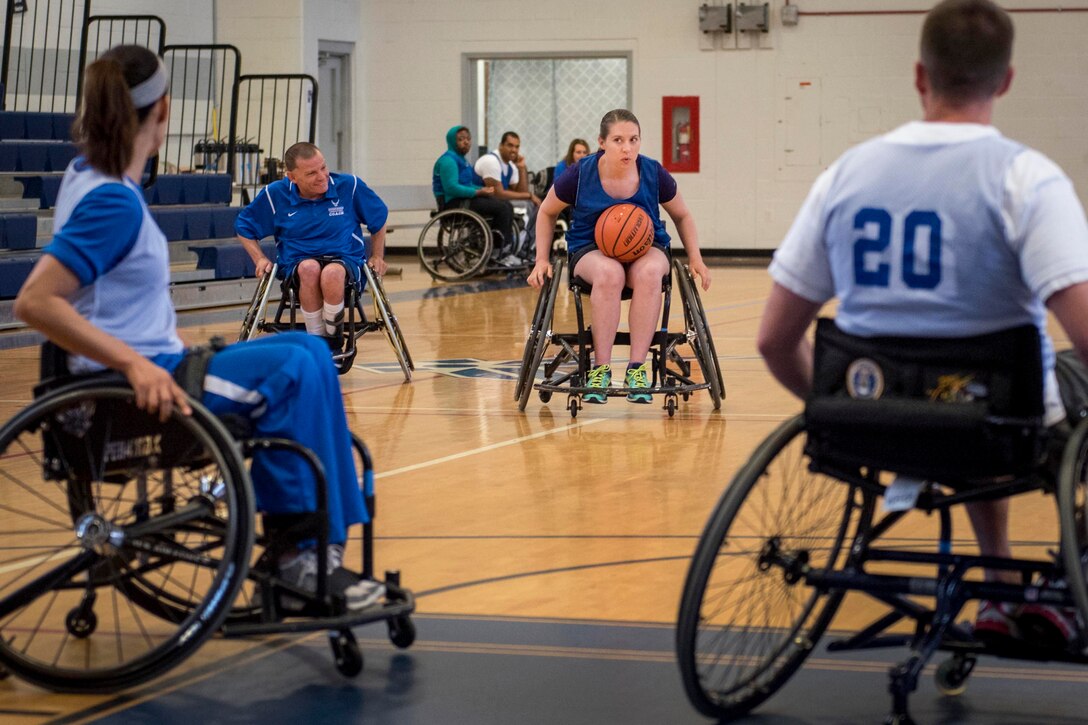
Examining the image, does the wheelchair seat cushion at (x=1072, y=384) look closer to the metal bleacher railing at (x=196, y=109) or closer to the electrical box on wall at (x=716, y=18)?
the metal bleacher railing at (x=196, y=109)

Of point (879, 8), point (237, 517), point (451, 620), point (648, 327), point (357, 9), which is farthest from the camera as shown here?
point (357, 9)

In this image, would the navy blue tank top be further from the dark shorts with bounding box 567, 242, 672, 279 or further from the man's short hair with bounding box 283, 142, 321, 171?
the man's short hair with bounding box 283, 142, 321, 171

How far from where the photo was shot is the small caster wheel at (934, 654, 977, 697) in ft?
6.92

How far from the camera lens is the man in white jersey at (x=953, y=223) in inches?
70.2

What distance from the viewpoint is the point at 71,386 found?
2.12 m

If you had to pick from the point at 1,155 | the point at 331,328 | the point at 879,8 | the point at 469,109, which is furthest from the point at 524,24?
the point at 331,328

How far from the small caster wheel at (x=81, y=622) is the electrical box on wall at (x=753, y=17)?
11.8 meters

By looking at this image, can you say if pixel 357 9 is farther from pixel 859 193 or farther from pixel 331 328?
pixel 859 193

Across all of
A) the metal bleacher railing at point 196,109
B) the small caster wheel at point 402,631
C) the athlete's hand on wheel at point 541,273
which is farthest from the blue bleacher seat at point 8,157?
the small caster wheel at point 402,631

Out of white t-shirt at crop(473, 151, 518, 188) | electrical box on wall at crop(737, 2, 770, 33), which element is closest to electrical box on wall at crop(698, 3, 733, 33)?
electrical box on wall at crop(737, 2, 770, 33)

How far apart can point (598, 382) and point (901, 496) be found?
303 centimetres

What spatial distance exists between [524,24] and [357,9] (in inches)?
64.1

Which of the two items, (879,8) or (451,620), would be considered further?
(879,8)

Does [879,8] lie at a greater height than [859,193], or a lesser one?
greater
